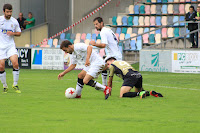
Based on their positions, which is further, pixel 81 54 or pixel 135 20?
pixel 135 20

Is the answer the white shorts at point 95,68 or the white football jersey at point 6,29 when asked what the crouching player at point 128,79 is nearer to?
the white shorts at point 95,68

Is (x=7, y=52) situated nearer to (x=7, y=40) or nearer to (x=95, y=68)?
(x=7, y=40)

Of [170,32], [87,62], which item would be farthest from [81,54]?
[170,32]

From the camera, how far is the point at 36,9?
29.3 meters

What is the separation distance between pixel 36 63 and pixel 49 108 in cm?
1462

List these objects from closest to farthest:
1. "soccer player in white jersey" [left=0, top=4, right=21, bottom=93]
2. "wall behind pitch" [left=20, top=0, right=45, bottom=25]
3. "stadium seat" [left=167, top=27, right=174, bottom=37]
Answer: "soccer player in white jersey" [left=0, top=4, right=21, bottom=93]
"stadium seat" [left=167, top=27, right=174, bottom=37]
"wall behind pitch" [left=20, top=0, right=45, bottom=25]

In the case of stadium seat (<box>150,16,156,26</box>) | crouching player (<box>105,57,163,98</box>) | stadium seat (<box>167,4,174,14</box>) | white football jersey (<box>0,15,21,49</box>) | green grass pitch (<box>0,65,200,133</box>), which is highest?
stadium seat (<box>167,4,174,14</box>)

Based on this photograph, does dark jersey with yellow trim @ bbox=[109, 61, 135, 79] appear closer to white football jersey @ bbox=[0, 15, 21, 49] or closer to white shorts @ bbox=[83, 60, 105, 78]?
white shorts @ bbox=[83, 60, 105, 78]

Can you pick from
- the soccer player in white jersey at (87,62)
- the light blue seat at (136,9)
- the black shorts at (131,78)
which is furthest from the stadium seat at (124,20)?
the soccer player in white jersey at (87,62)

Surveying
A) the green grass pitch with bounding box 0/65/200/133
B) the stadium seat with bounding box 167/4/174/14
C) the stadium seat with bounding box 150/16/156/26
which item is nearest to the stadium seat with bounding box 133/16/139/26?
the stadium seat with bounding box 150/16/156/26

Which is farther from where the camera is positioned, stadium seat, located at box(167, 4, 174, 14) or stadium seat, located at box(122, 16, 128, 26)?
stadium seat, located at box(122, 16, 128, 26)

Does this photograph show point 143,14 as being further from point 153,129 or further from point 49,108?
point 153,129

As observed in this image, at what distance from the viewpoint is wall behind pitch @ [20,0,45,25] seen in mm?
29344

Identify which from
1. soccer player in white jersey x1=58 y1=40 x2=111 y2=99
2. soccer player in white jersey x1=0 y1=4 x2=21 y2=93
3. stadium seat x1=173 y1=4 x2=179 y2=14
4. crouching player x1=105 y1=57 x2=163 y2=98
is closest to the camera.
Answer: soccer player in white jersey x1=58 y1=40 x2=111 y2=99
